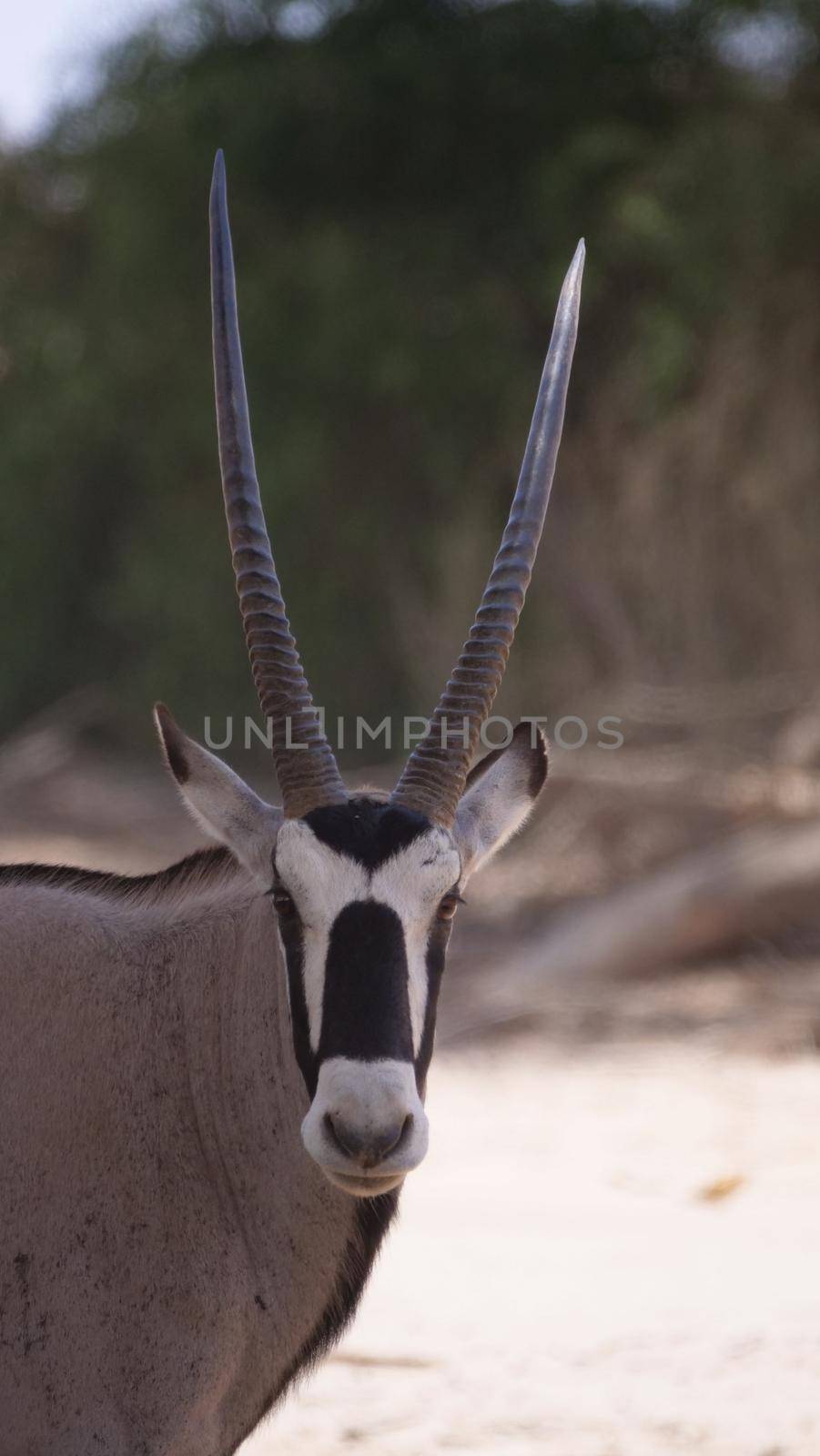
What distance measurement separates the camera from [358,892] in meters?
3.57

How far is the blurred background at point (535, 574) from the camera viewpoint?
5973mm

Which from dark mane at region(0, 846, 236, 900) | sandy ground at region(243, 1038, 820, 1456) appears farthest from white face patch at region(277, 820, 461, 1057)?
sandy ground at region(243, 1038, 820, 1456)

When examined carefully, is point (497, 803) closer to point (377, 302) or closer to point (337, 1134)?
point (337, 1134)

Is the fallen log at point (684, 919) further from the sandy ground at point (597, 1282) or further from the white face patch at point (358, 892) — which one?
the white face patch at point (358, 892)

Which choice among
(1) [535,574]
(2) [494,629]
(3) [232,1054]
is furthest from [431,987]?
(1) [535,574]

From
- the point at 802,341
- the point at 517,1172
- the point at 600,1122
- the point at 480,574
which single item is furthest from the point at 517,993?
the point at 802,341

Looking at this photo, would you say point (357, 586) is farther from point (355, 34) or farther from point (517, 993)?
point (517, 993)

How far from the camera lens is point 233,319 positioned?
4.28 metres

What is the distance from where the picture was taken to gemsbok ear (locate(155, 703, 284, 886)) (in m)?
3.99

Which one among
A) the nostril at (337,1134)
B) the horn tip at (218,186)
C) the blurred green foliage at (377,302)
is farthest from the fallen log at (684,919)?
the nostril at (337,1134)

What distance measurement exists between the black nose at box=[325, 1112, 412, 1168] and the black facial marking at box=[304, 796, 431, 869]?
556mm

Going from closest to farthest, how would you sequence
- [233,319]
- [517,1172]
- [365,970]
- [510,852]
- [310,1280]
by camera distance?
[365,970], [310,1280], [233,319], [517,1172], [510,852]

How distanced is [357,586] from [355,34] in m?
5.47

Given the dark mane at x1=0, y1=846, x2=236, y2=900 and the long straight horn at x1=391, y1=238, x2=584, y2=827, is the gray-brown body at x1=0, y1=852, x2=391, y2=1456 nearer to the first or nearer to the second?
the dark mane at x1=0, y1=846, x2=236, y2=900
